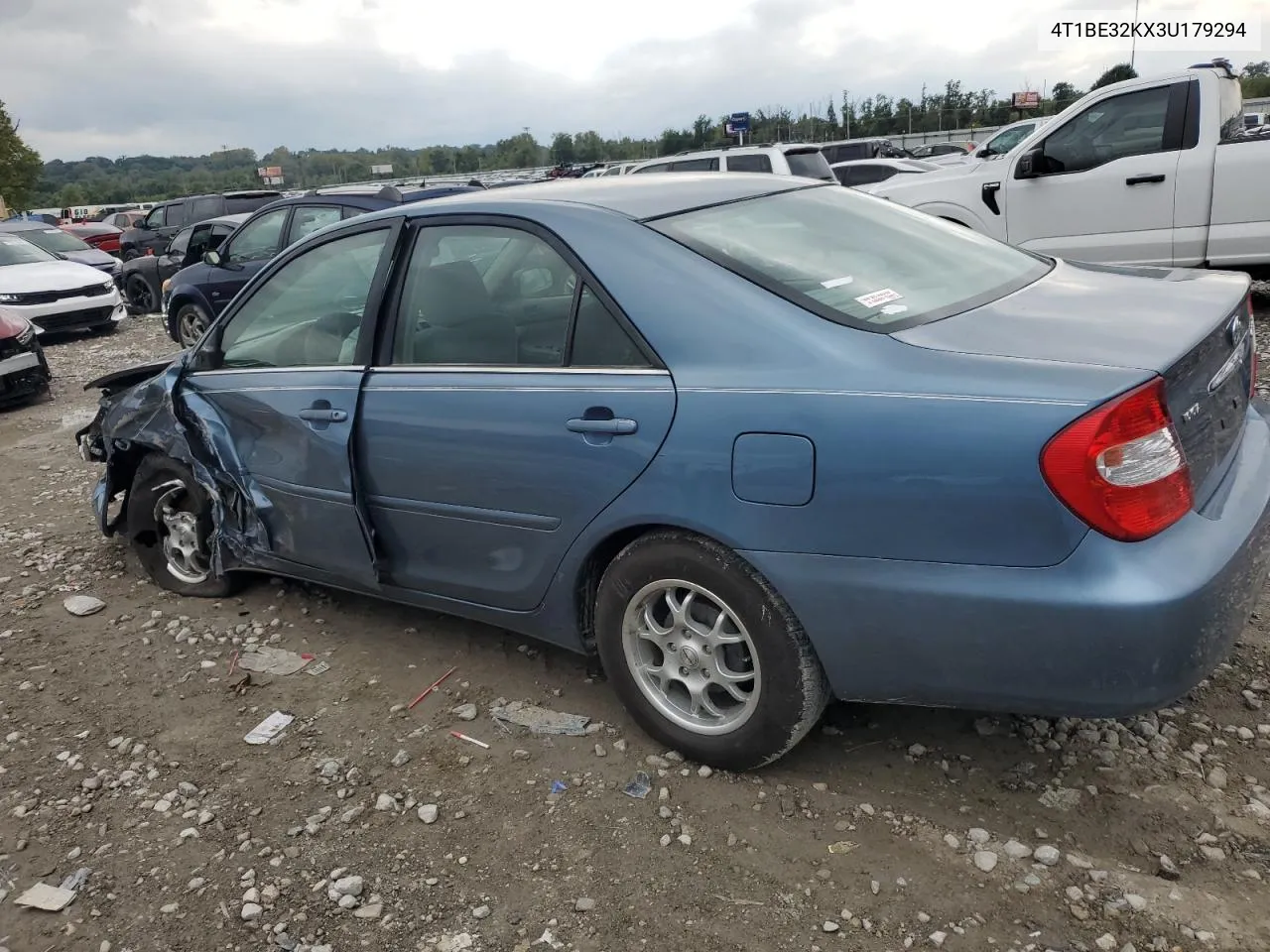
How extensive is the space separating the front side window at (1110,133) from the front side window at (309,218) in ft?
20.7

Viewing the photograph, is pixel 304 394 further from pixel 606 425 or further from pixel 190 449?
pixel 606 425


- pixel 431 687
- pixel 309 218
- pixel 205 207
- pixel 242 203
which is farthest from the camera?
pixel 205 207

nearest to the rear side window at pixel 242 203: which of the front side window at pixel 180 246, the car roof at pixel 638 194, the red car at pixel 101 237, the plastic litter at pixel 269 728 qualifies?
the front side window at pixel 180 246

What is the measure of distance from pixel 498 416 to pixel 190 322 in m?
8.87

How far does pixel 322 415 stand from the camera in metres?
3.40

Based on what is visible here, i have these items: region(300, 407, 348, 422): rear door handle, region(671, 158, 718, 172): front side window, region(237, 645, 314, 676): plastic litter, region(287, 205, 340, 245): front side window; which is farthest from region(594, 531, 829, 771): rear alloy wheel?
region(671, 158, 718, 172): front side window

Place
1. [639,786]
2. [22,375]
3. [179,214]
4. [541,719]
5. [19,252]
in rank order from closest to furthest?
[639,786] → [541,719] → [22,375] → [19,252] → [179,214]

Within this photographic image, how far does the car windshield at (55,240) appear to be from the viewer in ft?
55.9

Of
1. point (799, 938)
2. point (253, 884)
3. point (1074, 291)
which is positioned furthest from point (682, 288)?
point (253, 884)

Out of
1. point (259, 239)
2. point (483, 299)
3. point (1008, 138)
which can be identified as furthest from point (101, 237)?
point (483, 299)

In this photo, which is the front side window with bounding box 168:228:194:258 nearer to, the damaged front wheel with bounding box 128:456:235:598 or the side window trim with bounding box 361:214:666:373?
the damaged front wheel with bounding box 128:456:235:598

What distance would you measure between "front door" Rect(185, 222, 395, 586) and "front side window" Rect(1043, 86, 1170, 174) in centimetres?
650

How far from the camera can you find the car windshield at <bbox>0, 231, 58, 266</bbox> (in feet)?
44.2

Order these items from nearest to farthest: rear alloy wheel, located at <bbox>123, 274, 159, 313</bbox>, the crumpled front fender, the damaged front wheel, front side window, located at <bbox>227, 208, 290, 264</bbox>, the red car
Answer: the crumpled front fender, the damaged front wheel, front side window, located at <bbox>227, 208, 290, 264</bbox>, rear alloy wheel, located at <bbox>123, 274, 159, 313</bbox>, the red car
